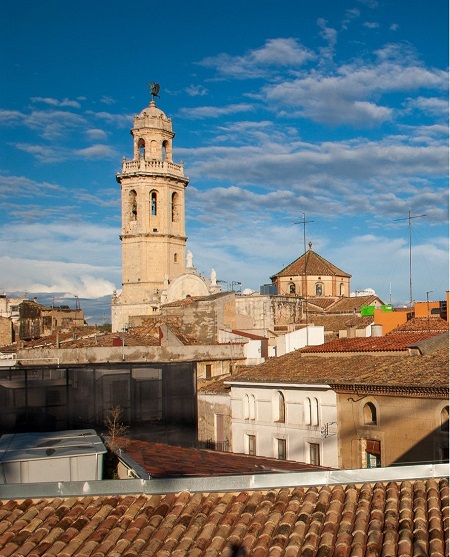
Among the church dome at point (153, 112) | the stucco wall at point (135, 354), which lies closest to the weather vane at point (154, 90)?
the church dome at point (153, 112)

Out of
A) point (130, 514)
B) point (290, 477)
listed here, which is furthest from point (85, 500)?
point (290, 477)

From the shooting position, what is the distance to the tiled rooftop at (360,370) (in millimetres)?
17641

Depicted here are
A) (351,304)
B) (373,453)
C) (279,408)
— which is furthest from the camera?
(351,304)

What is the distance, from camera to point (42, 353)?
30547mm

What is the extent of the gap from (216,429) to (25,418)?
682cm

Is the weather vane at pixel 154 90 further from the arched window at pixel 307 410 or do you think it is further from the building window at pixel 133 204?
the arched window at pixel 307 410

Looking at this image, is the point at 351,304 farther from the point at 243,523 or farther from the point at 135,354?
the point at 243,523

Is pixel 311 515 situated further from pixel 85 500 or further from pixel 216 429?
pixel 216 429

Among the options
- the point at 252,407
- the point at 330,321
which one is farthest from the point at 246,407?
the point at 330,321

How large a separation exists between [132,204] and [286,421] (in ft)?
134

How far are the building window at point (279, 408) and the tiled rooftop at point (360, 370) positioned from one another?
551mm

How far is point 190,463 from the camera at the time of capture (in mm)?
12578

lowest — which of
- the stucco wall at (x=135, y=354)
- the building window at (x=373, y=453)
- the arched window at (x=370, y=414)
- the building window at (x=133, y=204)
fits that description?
the building window at (x=373, y=453)

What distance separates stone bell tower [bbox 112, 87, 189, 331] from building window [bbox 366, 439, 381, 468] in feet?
134
